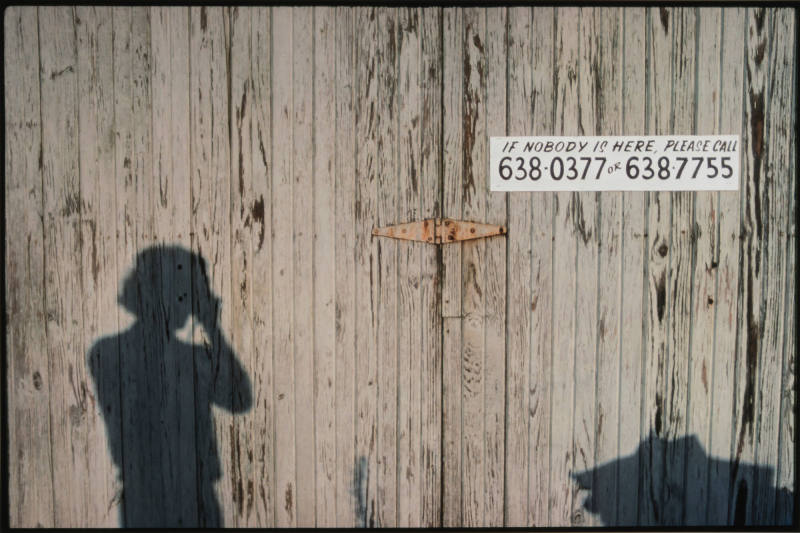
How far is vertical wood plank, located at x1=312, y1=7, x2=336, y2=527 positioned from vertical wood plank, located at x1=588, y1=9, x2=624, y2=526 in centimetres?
96

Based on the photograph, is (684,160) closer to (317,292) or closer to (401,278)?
(401,278)

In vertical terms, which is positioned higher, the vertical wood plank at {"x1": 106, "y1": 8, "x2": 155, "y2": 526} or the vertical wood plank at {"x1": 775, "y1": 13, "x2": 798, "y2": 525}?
the vertical wood plank at {"x1": 106, "y1": 8, "x2": 155, "y2": 526}

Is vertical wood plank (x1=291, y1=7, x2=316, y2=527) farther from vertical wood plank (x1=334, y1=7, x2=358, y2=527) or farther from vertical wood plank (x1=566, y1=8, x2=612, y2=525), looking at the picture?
vertical wood plank (x1=566, y1=8, x2=612, y2=525)

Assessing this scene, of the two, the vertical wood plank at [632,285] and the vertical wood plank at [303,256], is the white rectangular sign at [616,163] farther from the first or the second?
the vertical wood plank at [303,256]

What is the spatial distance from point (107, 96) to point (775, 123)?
2.51 metres

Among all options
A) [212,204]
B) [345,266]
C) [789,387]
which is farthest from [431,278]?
[789,387]

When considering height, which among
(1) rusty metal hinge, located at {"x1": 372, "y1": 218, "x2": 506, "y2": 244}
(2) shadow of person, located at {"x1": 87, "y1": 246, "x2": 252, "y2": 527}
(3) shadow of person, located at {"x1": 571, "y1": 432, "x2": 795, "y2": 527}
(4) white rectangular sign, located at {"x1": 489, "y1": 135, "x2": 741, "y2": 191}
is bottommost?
(3) shadow of person, located at {"x1": 571, "y1": 432, "x2": 795, "y2": 527}

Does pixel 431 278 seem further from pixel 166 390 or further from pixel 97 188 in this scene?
pixel 97 188

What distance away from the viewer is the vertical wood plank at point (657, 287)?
5.99ft

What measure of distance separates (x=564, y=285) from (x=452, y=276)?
430mm

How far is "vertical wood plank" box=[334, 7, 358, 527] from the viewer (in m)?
1.83

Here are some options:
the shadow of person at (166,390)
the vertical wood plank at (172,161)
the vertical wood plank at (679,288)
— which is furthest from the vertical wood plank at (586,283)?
the vertical wood plank at (172,161)

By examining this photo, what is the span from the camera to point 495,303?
1.87 meters

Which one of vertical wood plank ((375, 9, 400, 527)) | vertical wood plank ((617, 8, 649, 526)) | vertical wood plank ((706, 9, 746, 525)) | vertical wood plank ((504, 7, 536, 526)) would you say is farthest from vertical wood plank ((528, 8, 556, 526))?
vertical wood plank ((706, 9, 746, 525))
